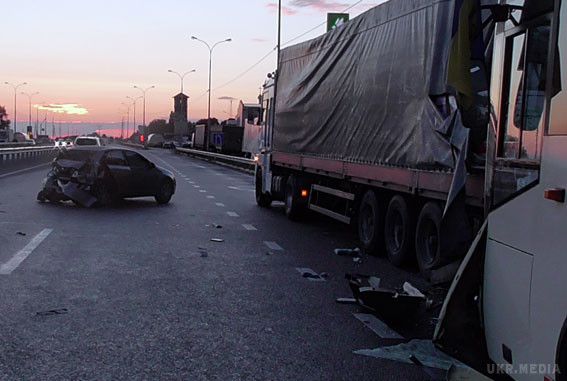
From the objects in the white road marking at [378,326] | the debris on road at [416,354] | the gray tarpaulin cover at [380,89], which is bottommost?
the white road marking at [378,326]

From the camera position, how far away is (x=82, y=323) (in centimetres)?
639

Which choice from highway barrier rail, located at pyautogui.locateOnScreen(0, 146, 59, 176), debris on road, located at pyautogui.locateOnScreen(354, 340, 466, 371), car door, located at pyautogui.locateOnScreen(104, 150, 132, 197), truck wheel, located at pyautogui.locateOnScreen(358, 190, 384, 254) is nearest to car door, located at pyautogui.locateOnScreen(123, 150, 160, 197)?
car door, located at pyautogui.locateOnScreen(104, 150, 132, 197)

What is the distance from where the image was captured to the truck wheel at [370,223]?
418 inches

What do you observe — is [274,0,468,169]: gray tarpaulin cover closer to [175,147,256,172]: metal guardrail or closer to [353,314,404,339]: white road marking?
[353,314,404,339]: white road marking

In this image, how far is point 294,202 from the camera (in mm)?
15500

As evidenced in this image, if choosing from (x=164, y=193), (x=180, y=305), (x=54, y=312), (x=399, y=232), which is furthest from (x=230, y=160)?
(x=54, y=312)

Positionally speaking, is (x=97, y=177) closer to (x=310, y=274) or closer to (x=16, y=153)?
(x=310, y=274)

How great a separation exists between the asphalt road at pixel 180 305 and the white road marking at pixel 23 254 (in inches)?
0.7

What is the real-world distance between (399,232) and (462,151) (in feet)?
11.0

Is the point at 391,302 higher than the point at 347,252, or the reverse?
the point at 391,302

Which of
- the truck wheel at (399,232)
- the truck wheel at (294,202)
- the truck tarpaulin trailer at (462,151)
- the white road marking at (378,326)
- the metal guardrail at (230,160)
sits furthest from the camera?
the metal guardrail at (230,160)

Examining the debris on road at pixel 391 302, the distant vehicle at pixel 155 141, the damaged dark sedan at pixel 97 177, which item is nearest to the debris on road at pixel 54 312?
the debris on road at pixel 391 302

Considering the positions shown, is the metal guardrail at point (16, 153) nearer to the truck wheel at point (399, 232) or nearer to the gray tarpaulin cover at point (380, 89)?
the gray tarpaulin cover at point (380, 89)

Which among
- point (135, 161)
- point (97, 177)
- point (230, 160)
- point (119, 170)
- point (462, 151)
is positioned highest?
point (462, 151)
